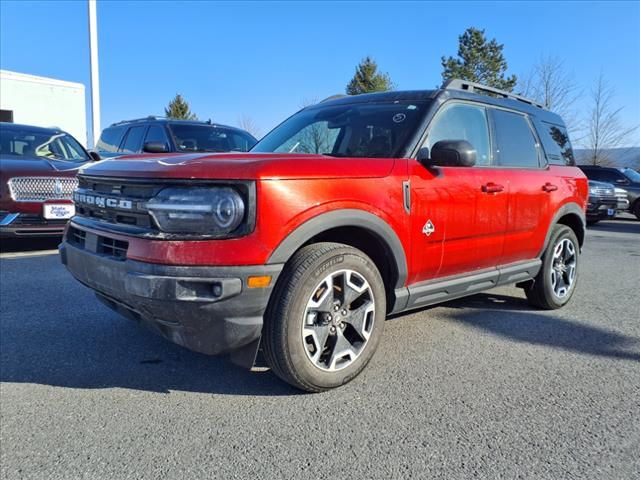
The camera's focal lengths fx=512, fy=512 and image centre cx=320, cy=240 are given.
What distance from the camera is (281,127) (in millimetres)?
4395

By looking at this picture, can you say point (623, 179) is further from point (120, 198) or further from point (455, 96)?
point (120, 198)

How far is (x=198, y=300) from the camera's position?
2488mm

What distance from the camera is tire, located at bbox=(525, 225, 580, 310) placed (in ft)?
15.3

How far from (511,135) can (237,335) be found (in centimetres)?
304

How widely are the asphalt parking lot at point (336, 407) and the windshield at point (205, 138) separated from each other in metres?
4.06

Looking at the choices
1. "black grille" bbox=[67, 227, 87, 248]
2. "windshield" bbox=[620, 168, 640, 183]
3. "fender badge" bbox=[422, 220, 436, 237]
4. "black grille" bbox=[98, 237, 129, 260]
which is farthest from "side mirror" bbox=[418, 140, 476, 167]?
"windshield" bbox=[620, 168, 640, 183]

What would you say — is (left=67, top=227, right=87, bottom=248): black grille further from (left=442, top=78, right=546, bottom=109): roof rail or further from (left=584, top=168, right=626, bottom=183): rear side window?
(left=584, top=168, right=626, bottom=183): rear side window

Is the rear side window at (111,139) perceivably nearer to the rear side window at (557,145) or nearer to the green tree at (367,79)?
the rear side window at (557,145)

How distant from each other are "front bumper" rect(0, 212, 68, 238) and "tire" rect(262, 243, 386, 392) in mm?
4985

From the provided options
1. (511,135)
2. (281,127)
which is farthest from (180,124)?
(511,135)

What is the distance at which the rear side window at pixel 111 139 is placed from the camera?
9.33 m

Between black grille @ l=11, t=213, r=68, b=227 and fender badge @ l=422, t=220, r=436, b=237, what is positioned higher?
fender badge @ l=422, t=220, r=436, b=237

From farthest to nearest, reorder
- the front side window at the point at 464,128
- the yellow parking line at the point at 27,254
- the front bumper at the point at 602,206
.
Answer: the front bumper at the point at 602,206 < the yellow parking line at the point at 27,254 < the front side window at the point at 464,128

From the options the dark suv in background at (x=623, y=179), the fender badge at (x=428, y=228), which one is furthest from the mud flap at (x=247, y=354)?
the dark suv in background at (x=623, y=179)
